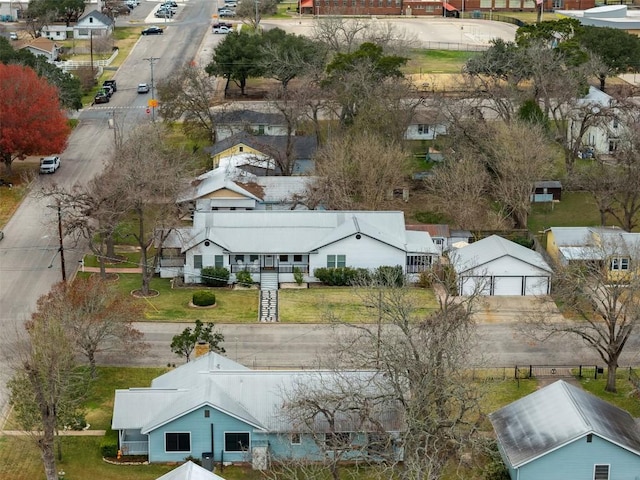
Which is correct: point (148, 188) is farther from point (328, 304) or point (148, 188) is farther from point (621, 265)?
point (621, 265)

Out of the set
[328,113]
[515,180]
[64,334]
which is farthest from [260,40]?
[64,334]

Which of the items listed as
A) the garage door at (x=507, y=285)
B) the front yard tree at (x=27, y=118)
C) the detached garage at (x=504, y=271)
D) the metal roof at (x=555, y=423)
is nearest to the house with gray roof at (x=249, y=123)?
the front yard tree at (x=27, y=118)

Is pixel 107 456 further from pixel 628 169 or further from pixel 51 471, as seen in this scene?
pixel 628 169

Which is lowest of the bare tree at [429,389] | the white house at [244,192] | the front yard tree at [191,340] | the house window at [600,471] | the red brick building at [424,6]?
the red brick building at [424,6]

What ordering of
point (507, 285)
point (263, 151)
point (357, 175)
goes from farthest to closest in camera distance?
point (263, 151), point (357, 175), point (507, 285)

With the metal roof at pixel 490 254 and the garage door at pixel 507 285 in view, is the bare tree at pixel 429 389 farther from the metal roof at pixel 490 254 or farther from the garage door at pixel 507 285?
the garage door at pixel 507 285

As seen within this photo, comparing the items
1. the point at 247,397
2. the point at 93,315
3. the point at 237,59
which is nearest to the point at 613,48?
the point at 237,59
